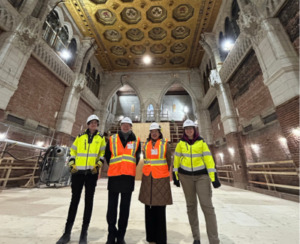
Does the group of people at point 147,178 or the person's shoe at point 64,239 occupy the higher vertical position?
the group of people at point 147,178

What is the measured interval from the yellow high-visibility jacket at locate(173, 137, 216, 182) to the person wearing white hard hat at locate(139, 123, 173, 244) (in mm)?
279

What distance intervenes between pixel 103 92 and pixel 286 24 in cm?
1331

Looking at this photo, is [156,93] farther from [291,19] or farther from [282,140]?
[282,140]

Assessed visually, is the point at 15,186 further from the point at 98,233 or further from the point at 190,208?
the point at 190,208

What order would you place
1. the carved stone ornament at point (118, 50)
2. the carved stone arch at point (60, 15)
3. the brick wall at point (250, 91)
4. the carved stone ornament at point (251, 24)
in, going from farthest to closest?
the carved stone ornament at point (118, 50) → the carved stone arch at point (60, 15) → the brick wall at point (250, 91) → the carved stone ornament at point (251, 24)

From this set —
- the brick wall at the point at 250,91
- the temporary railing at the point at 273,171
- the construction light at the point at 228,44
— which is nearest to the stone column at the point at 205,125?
the brick wall at the point at 250,91

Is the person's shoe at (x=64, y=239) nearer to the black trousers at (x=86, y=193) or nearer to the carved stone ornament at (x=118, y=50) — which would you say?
the black trousers at (x=86, y=193)

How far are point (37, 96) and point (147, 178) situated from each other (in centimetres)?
826

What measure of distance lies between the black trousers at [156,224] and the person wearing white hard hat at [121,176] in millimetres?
308

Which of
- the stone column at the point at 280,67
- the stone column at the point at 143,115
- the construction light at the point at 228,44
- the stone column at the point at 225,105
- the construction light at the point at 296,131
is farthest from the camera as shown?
the stone column at the point at 143,115

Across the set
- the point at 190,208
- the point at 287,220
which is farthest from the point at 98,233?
the point at 287,220

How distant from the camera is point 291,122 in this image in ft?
13.8

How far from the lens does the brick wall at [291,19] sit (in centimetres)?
444

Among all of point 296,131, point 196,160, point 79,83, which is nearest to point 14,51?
point 79,83
